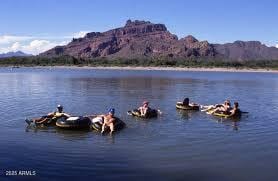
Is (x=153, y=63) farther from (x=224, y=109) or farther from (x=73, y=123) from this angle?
(x=73, y=123)

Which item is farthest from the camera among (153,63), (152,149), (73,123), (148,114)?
(153,63)

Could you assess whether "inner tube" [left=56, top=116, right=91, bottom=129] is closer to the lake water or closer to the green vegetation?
the lake water

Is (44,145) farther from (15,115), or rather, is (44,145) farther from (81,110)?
(81,110)

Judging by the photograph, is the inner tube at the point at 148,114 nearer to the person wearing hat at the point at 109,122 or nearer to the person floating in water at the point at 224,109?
the person floating in water at the point at 224,109

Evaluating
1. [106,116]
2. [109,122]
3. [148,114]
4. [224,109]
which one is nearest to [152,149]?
[109,122]

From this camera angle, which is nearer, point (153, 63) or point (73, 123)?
point (73, 123)

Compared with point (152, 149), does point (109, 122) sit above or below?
above

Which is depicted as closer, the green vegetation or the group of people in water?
the group of people in water

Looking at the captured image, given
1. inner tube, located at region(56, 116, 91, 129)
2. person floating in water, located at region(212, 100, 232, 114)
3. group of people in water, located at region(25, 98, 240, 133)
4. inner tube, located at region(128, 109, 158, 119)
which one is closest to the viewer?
inner tube, located at region(56, 116, 91, 129)

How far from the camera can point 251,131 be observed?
27484 millimetres

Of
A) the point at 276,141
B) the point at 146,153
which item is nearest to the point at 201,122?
the point at 276,141

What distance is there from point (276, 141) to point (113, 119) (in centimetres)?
890

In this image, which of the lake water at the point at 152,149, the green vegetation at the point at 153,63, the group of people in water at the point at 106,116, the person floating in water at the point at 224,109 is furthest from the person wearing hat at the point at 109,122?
the green vegetation at the point at 153,63

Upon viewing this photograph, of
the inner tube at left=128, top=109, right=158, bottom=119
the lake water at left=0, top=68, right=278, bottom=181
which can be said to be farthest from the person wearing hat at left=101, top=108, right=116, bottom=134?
the inner tube at left=128, top=109, right=158, bottom=119
